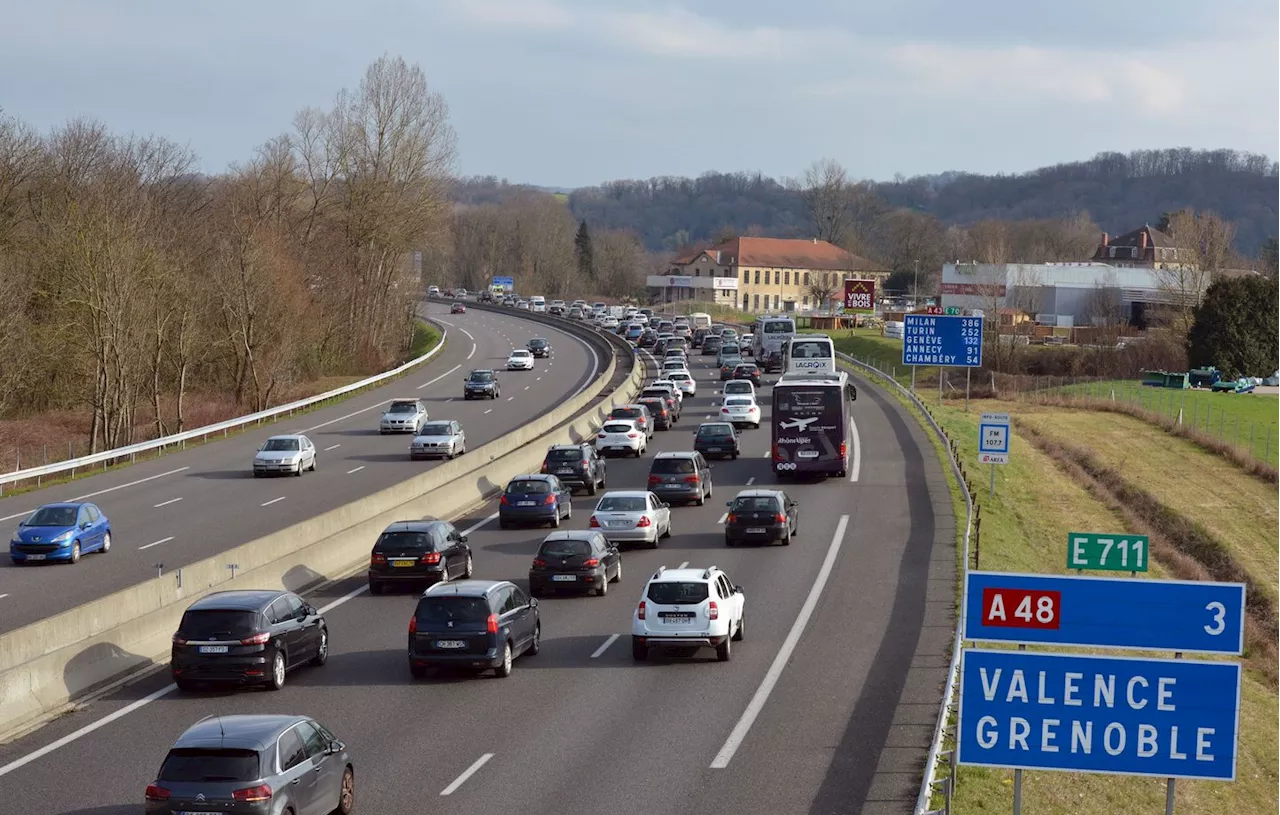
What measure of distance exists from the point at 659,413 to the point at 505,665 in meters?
40.2

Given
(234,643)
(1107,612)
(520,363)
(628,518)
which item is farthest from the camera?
(520,363)

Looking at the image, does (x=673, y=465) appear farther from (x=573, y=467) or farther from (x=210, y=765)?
(x=210, y=765)

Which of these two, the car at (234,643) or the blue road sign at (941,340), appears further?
→ the blue road sign at (941,340)

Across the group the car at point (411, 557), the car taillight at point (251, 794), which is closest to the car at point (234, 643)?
the car at point (411, 557)

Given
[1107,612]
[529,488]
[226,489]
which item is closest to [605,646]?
Answer: [529,488]

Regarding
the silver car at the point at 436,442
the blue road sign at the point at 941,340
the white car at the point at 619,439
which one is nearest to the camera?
the silver car at the point at 436,442

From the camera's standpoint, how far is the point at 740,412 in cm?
6444

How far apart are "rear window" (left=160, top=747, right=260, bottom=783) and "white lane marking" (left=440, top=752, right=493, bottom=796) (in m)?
3.01

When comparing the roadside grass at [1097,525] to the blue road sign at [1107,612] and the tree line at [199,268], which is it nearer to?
the blue road sign at [1107,612]

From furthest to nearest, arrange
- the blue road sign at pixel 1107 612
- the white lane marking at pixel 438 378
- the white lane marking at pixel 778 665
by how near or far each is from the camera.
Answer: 1. the white lane marking at pixel 438 378
2. the white lane marking at pixel 778 665
3. the blue road sign at pixel 1107 612

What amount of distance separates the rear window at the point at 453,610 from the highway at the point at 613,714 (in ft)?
3.39

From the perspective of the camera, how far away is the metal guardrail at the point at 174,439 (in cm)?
4650

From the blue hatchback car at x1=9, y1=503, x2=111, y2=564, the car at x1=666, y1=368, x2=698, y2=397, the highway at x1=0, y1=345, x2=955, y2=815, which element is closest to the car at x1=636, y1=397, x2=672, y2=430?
the car at x1=666, y1=368, x2=698, y2=397

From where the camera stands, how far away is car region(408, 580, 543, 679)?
2334 centimetres
